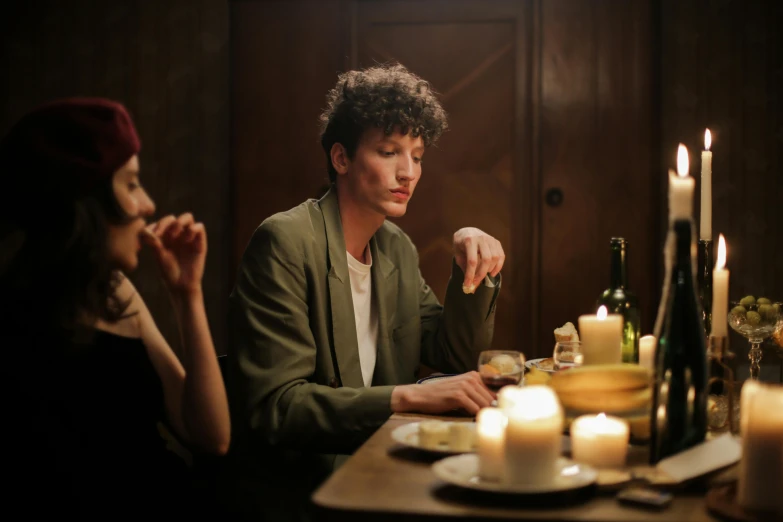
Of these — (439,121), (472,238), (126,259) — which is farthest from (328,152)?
(126,259)

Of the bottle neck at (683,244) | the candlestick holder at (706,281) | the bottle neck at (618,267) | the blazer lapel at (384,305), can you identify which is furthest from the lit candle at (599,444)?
the blazer lapel at (384,305)

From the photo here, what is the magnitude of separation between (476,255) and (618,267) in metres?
0.39

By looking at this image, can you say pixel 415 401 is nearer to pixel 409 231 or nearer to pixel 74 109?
pixel 74 109

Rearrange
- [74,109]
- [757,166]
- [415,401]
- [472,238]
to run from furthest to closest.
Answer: [757,166] < [472,238] < [415,401] < [74,109]

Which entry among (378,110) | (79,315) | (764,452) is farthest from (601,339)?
(378,110)

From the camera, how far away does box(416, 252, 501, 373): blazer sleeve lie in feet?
6.93

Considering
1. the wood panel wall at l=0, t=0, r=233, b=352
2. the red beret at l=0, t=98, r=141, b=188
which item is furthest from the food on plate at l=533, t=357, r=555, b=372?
Result: the wood panel wall at l=0, t=0, r=233, b=352

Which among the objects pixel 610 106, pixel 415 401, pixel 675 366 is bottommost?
pixel 415 401

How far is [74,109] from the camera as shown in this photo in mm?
1289

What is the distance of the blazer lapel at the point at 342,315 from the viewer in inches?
75.2

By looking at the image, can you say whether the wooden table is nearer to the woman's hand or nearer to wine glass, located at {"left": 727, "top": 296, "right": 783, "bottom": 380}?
the woman's hand

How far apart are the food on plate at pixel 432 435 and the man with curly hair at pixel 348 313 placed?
28 cm

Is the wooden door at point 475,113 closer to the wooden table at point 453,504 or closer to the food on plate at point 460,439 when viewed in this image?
the food on plate at point 460,439

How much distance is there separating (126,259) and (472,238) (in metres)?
0.86
